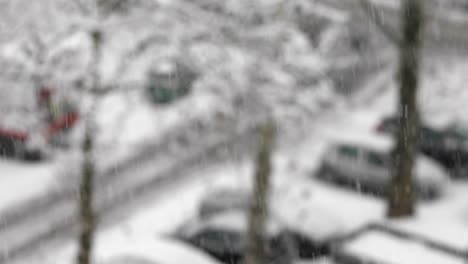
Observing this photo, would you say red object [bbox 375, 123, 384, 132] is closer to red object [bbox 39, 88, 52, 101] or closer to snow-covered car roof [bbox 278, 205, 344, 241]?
snow-covered car roof [bbox 278, 205, 344, 241]

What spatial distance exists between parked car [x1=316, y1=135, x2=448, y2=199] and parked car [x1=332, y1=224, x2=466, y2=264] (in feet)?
11.3

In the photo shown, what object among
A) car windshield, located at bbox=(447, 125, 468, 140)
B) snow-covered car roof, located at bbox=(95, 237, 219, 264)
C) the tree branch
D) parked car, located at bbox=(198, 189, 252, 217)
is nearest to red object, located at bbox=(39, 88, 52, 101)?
snow-covered car roof, located at bbox=(95, 237, 219, 264)

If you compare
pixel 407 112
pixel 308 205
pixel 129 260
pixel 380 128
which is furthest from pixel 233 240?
pixel 380 128

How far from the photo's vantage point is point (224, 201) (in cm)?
1346

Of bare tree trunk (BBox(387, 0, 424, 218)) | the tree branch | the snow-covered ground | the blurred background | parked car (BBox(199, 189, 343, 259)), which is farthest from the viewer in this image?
the snow-covered ground

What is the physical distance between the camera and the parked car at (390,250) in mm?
11141

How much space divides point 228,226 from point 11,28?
5308 mm

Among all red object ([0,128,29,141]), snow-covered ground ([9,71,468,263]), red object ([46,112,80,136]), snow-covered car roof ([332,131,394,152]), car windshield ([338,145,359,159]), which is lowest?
snow-covered ground ([9,71,468,263])

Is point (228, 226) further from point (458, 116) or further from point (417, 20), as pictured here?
point (458, 116)

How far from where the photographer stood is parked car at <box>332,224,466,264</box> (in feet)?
36.6

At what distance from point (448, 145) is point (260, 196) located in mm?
8030

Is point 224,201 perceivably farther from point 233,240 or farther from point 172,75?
point 172,75

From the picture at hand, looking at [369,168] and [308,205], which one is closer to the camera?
[308,205]

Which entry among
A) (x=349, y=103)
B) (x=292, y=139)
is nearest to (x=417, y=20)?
(x=292, y=139)
